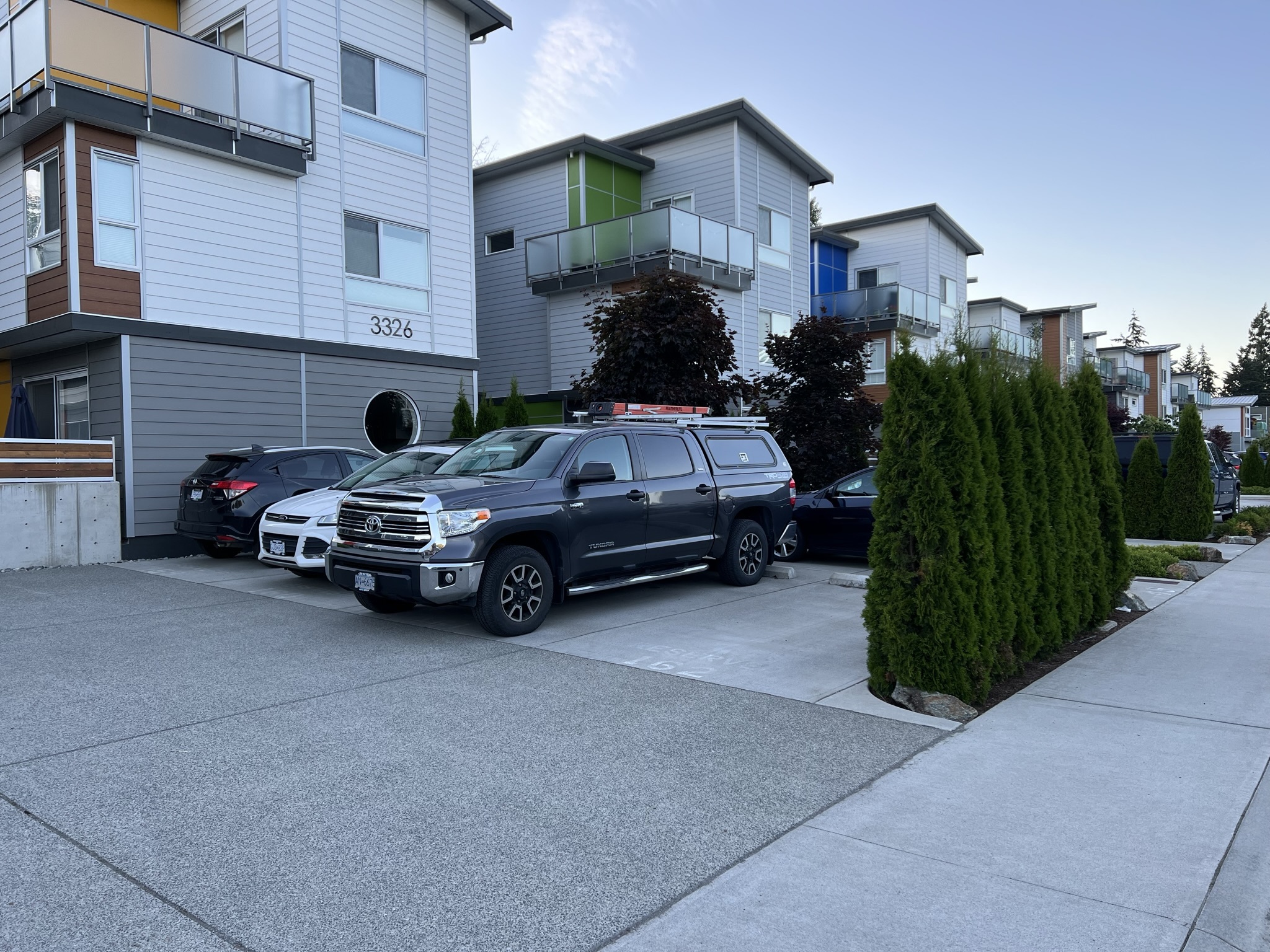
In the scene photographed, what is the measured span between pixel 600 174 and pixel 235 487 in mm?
13983

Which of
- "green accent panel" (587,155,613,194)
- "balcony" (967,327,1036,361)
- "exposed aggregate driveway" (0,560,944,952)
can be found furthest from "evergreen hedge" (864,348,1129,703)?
"green accent panel" (587,155,613,194)

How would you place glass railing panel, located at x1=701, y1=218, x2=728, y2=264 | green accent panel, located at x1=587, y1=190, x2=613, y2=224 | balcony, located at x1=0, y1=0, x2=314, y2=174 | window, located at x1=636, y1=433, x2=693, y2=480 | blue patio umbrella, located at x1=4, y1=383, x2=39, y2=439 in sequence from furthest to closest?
green accent panel, located at x1=587, y1=190, x2=613, y2=224 < glass railing panel, located at x1=701, y1=218, x2=728, y2=264 < blue patio umbrella, located at x1=4, y1=383, x2=39, y2=439 < balcony, located at x1=0, y1=0, x2=314, y2=174 < window, located at x1=636, y1=433, x2=693, y2=480

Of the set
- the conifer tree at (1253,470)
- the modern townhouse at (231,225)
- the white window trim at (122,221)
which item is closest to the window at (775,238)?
the modern townhouse at (231,225)

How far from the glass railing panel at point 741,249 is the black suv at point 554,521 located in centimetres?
1103

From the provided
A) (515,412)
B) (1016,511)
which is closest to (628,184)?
(515,412)

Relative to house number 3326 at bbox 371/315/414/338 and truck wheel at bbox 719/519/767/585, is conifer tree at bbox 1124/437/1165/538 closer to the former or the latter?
truck wheel at bbox 719/519/767/585

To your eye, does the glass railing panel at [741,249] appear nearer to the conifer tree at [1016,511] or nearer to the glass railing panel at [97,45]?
the glass railing panel at [97,45]

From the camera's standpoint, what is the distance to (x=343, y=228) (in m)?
16.2

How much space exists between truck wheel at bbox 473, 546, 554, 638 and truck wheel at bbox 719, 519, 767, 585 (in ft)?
9.34

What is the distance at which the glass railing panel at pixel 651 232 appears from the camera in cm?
1936

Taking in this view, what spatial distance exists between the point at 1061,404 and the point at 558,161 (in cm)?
1708

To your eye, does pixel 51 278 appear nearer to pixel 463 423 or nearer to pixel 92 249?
pixel 92 249

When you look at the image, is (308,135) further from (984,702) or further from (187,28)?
(984,702)

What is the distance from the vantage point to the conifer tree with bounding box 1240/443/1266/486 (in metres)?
32.6
